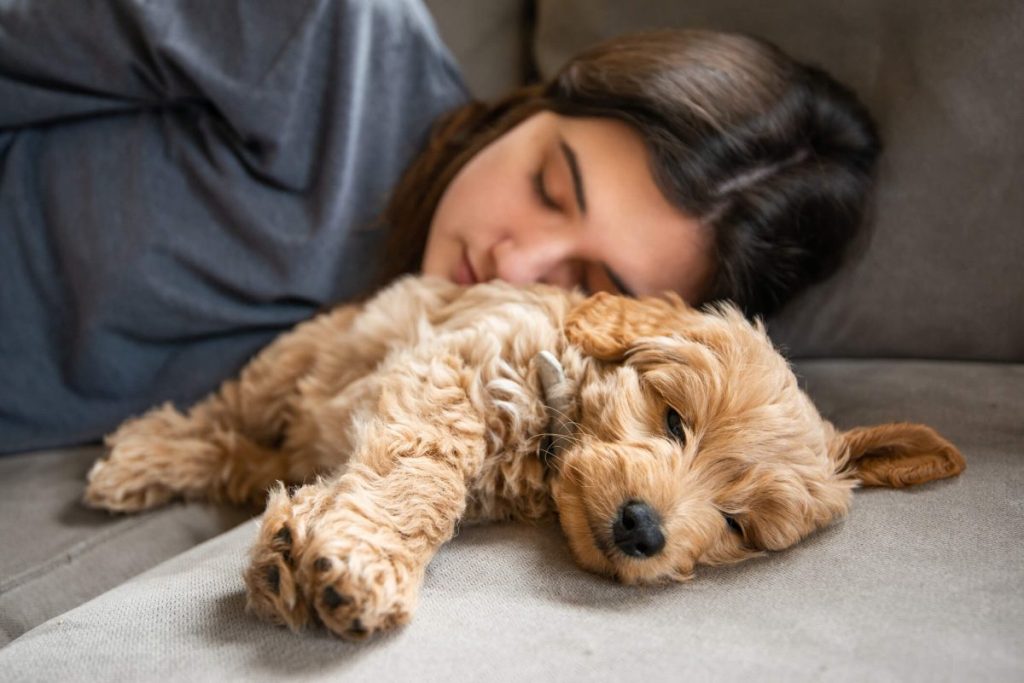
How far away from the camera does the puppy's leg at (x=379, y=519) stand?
3.67 ft

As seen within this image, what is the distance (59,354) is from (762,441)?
1.85 meters

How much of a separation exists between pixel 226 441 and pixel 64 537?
43 centimetres

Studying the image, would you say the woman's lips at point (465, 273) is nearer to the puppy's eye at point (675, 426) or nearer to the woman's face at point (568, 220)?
the woman's face at point (568, 220)

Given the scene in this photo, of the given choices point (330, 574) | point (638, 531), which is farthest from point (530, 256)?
point (330, 574)

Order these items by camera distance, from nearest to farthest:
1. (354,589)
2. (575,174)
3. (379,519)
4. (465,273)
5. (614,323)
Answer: (354,589) < (379,519) < (614,323) < (575,174) < (465,273)

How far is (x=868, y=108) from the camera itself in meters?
2.31

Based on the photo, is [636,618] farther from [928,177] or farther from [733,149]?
[928,177]

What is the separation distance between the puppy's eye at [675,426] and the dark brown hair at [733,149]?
677mm

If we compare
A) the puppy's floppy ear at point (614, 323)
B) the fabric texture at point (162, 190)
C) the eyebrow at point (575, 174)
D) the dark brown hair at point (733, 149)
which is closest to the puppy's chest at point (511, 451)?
the puppy's floppy ear at point (614, 323)

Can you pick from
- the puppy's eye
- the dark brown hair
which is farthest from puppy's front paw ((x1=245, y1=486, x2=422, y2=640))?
the dark brown hair

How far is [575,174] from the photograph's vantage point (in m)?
1.98

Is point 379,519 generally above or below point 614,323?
below

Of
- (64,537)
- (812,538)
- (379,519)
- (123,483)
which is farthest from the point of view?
(123,483)

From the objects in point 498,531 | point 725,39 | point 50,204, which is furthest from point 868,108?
point 50,204
